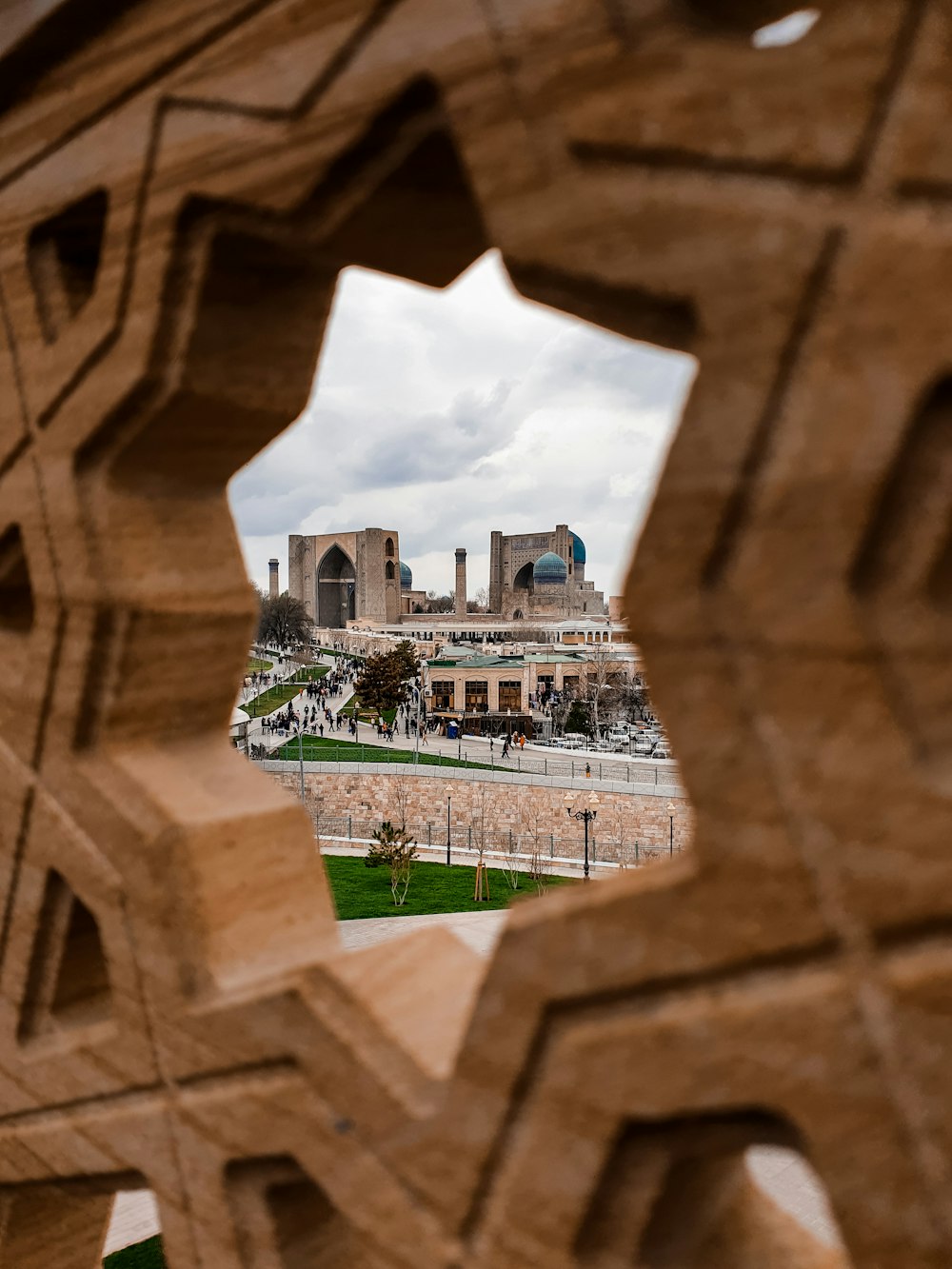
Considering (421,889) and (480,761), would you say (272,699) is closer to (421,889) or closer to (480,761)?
(480,761)

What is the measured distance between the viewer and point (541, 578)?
5725cm

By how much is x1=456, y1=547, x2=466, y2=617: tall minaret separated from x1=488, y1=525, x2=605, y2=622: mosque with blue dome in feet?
9.30

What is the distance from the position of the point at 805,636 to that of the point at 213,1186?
197cm


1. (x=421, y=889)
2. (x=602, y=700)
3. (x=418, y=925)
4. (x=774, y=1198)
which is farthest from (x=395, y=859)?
(x=602, y=700)

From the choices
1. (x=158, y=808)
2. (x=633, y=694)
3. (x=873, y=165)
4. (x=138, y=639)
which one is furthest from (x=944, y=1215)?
(x=633, y=694)

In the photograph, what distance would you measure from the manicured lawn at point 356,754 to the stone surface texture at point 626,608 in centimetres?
1900

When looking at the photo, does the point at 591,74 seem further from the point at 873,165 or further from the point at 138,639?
the point at 138,639

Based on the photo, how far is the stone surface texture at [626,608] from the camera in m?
1.51

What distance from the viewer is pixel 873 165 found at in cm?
147

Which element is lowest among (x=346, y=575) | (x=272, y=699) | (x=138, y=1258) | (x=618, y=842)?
(x=138, y=1258)

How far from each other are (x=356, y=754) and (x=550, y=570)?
35.0m

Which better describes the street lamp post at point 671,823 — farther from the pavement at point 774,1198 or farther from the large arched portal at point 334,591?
the large arched portal at point 334,591

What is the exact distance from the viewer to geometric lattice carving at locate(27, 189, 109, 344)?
2580 millimetres

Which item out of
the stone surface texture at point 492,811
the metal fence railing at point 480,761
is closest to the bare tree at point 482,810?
the stone surface texture at point 492,811
